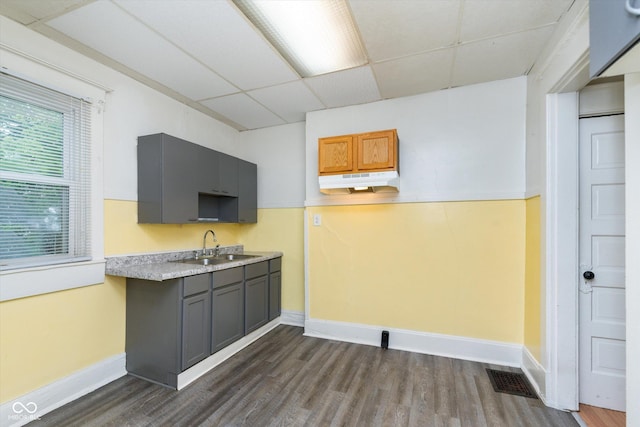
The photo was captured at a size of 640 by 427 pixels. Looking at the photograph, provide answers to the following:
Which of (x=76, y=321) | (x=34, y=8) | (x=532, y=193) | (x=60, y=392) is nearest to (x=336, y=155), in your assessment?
(x=532, y=193)

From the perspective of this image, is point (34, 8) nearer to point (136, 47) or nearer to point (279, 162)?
point (136, 47)

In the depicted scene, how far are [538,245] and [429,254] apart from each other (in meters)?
0.91

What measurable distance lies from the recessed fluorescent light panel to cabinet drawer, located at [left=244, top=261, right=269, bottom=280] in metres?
2.07

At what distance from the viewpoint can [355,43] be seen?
83.4 inches

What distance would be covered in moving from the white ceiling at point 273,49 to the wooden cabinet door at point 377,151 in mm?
511

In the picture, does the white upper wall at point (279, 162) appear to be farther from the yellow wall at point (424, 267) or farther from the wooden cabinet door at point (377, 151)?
the wooden cabinet door at point (377, 151)

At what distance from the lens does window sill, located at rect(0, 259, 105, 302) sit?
179 cm

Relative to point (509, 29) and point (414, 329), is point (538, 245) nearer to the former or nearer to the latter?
point (414, 329)

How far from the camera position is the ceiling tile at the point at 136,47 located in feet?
5.95

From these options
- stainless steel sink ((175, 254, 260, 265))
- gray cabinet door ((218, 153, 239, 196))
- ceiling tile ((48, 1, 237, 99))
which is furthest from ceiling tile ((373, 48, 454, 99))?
stainless steel sink ((175, 254, 260, 265))

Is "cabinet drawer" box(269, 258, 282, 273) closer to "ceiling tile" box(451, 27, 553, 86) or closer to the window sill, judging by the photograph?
the window sill

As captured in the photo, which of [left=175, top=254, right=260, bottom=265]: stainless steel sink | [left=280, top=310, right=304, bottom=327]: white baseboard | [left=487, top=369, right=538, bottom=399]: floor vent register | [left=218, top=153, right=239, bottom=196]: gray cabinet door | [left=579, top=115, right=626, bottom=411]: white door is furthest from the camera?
[left=280, top=310, right=304, bottom=327]: white baseboard

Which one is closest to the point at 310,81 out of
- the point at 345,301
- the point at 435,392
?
the point at 345,301

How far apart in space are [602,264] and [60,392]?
13.2ft
